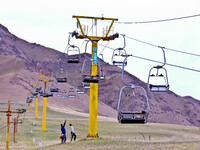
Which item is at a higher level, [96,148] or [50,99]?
[50,99]

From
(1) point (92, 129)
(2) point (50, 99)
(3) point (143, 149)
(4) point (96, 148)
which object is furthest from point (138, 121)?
(2) point (50, 99)

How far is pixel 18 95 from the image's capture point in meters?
168

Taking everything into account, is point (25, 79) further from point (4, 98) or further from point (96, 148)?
point (96, 148)

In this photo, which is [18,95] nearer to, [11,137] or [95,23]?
[11,137]

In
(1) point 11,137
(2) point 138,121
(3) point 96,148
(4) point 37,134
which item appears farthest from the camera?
(4) point 37,134

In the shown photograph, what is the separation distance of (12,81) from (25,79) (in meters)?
8.60

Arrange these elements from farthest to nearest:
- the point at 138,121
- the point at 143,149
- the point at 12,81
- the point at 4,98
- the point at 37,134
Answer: the point at 12,81
the point at 4,98
the point at 37,134
the point at 143,149
the point at 138,121

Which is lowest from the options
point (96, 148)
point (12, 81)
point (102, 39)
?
point (96, 148)

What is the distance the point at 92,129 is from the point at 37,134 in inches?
896

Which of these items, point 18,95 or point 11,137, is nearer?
point 11,137

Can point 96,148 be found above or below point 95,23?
below

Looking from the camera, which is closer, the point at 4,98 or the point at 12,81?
the point at 4,98

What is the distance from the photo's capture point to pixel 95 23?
115 feet

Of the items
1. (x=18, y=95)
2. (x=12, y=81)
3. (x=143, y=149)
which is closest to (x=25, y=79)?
(x=12, y=81)
